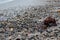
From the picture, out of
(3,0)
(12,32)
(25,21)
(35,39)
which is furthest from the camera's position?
(3,0)

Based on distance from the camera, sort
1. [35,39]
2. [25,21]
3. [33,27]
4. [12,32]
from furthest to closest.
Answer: [25,21] → [33,27] → [12,32] → [35,39]

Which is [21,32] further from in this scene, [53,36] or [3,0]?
[3,0]

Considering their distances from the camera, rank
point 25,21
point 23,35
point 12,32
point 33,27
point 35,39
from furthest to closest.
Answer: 1. point 25,21
2. point 33,27
3. point 12,32
4. point 23,35
5. point 35,39

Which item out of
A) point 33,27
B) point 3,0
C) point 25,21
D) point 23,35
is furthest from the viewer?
point 3,0

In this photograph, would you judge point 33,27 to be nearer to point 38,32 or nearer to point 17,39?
point 38,32

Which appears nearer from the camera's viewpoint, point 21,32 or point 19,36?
point 19,36

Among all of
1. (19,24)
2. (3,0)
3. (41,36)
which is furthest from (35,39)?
(3,0)

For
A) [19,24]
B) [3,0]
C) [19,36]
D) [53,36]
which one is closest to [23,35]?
[19,36]

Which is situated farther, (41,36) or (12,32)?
(12,32)

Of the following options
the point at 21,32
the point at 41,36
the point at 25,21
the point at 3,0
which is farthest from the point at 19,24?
the point at 3,0
